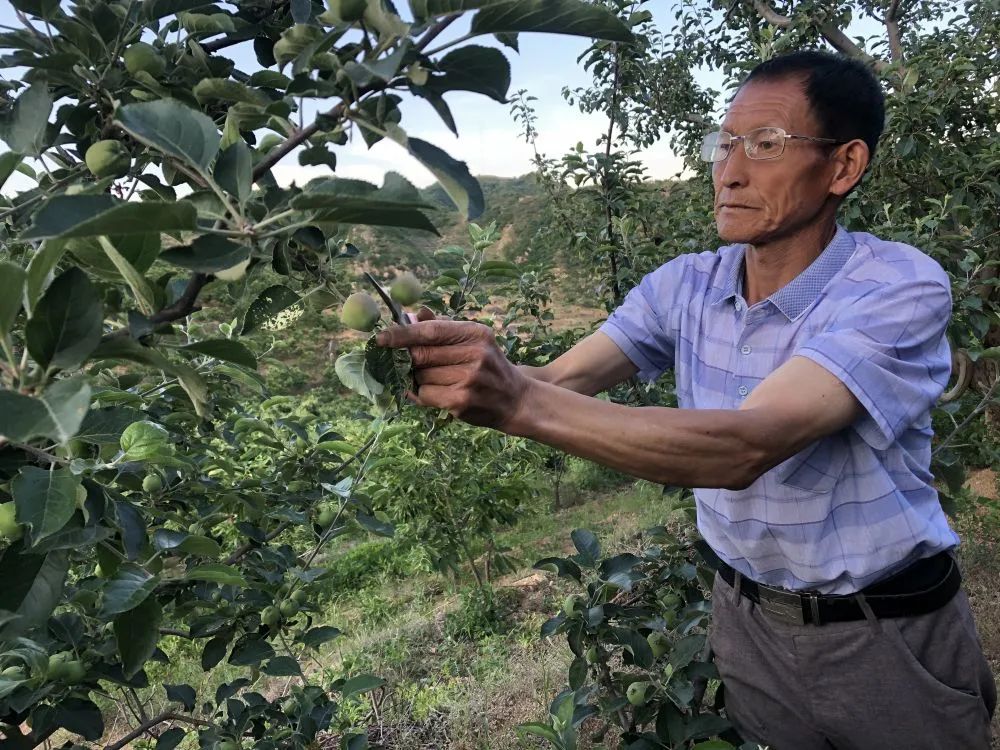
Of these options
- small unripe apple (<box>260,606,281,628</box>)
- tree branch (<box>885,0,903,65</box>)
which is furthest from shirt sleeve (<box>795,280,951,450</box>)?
tree branch (<box>885,0,903,65</box>)

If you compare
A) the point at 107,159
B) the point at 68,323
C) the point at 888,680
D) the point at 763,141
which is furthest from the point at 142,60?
the point at 888,680

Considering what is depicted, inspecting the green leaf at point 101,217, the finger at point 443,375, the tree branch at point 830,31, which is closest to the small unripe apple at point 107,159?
the green leaf at point 101,217

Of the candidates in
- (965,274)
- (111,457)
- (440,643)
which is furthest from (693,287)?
(440,643)

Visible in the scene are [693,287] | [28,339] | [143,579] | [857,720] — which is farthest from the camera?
[693,287]

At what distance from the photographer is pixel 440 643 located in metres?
4.33

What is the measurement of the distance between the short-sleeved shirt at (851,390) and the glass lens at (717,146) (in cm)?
24

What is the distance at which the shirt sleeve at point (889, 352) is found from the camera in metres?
1.19

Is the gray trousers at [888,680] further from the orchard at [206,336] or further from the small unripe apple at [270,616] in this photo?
the small unripe apple at [270,616]

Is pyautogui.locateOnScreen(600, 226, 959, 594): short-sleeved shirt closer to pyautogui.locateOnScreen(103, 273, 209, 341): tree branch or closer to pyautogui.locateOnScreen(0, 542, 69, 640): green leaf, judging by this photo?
pyautogui.locateOnScreen(103, 273, 209, 341): tree branch

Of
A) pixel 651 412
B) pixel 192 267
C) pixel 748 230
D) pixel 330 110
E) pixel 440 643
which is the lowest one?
pixel 440 643

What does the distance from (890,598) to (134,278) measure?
1429 millimetres

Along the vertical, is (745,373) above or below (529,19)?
below

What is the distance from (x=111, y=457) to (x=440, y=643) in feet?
11.4

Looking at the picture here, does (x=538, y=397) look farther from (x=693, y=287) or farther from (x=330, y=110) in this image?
(x=693, y=287)
